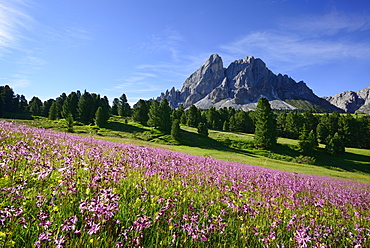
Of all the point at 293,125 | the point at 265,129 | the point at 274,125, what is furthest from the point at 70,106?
the point at 293,125

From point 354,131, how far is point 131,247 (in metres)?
103

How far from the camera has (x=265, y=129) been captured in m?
57.0

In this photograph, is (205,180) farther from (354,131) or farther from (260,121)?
(354,131)

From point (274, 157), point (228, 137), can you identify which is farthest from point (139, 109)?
point (274, 157)

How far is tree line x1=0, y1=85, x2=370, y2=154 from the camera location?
56772 mm

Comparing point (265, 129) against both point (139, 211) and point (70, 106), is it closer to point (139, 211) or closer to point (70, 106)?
point (139, 211)

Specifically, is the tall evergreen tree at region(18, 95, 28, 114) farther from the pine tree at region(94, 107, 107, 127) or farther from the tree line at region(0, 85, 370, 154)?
the pine tree at region(94, 107, 107, 127)

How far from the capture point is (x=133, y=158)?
699 centimetres

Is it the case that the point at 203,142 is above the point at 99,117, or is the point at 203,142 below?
below

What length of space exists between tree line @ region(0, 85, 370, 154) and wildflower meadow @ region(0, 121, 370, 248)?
52842 millimetres

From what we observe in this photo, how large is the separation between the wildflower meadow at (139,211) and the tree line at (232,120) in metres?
52.8

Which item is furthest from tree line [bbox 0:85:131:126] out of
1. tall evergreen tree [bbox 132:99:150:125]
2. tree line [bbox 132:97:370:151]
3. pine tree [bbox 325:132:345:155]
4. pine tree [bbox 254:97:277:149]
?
pine tree [bbox 325:132:345:155]

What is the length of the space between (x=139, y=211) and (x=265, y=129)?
59.2 metres

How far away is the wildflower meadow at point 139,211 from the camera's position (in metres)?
2.55
